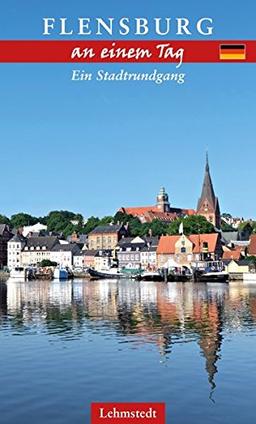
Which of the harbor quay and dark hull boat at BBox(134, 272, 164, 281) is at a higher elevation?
the harbor quay

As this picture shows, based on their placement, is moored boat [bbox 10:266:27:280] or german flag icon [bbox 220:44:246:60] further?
moored boat [bbox 10:266:27:280]

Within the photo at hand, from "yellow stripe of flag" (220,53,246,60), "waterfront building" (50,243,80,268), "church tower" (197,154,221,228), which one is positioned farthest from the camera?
"church tower" (197,154,221,228)

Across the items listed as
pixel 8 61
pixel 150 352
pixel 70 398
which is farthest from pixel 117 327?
pixel 8 61

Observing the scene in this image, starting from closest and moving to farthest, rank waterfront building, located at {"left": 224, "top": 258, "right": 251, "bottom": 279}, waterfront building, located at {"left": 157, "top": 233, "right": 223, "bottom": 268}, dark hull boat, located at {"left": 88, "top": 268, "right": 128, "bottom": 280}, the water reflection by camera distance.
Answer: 1. the water reflection
2. waterfront building, located at {"left": 224, "top": 258, "right": 251, "bottom": 279}
3. dark hull boat, located at {"left": 88, "top": 268, "right": 128, "bottom": 280}
4. waterfront building, located at {"left": 157, "top": 233, "right": 223, "bottom": 268}

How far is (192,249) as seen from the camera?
400 ft

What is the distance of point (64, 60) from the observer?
43.9ft

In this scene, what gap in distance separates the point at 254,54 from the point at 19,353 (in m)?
13.6

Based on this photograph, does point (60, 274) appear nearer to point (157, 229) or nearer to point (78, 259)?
point (78, 259)

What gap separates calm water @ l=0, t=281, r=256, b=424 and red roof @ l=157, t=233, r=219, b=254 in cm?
8703

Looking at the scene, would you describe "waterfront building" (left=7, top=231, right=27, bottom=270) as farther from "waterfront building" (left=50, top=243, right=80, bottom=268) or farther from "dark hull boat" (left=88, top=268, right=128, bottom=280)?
"dark hull boat" (left=88, top=268, right=128, bottom=280)

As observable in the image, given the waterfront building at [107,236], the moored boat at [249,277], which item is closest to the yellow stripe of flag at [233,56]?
the moored boat at [249,277]

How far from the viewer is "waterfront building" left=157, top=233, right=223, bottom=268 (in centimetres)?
12125

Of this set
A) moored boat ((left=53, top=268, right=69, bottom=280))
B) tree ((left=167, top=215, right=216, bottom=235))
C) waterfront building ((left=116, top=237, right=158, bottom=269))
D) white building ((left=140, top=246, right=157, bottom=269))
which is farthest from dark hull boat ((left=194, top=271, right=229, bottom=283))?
white building ((left=140, top=246, right=157, bottom=269))

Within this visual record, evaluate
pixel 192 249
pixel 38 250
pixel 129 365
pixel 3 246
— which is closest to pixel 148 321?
pixel 129 365
